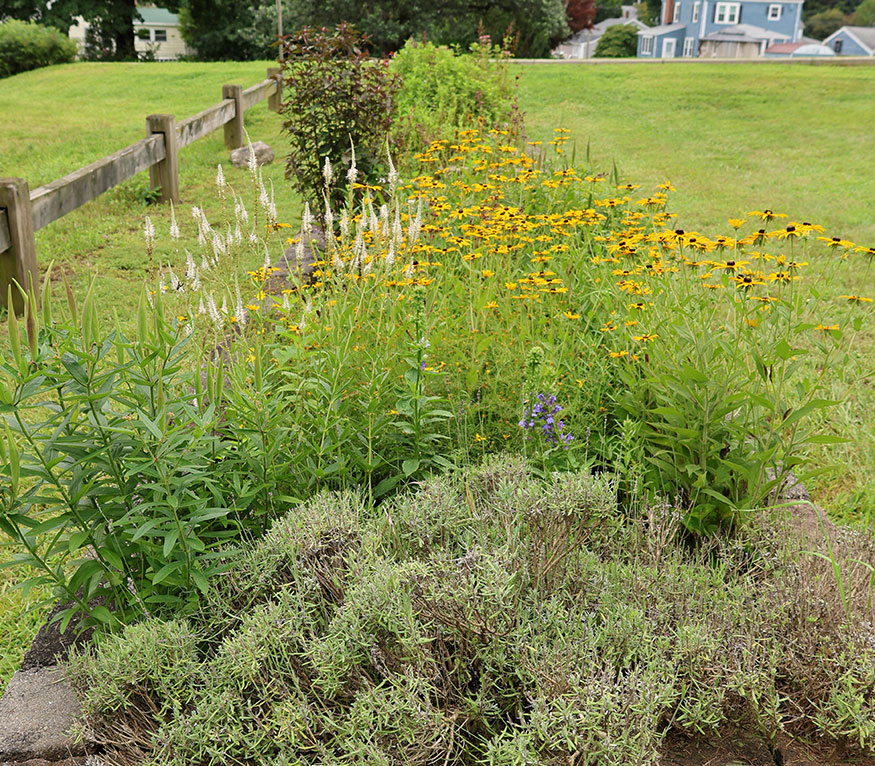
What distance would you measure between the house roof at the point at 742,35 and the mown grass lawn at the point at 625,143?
55.0 metres

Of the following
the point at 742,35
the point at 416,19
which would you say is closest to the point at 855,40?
the point at 742,35

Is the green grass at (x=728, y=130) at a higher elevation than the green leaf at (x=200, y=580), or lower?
higher

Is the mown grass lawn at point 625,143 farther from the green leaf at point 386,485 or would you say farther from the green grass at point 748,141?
the green leaf at point 386,485

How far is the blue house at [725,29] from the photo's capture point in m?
68.8

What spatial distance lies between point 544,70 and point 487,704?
19717 millimetres

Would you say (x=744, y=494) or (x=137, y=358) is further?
(x=744, y=494)

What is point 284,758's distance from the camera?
1782 mm

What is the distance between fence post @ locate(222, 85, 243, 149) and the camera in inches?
449

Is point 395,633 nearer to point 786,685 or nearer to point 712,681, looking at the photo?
point 712,681

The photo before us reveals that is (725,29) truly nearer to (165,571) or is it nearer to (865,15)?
(865,15)

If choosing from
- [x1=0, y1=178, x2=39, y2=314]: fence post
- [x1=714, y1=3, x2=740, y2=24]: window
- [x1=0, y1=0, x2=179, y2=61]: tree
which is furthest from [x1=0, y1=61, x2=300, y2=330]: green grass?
[x1=714, y1=3, x2=740, y2=24]: window

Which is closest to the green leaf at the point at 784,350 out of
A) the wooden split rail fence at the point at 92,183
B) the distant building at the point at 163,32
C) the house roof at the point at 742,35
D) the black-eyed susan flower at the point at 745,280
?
the black-eyed susan flower at the point at 745,280

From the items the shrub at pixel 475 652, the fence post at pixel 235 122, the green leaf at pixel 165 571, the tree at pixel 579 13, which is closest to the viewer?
the shrub at pixel 475 652

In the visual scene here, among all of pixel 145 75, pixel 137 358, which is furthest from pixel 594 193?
pixel 145 75
